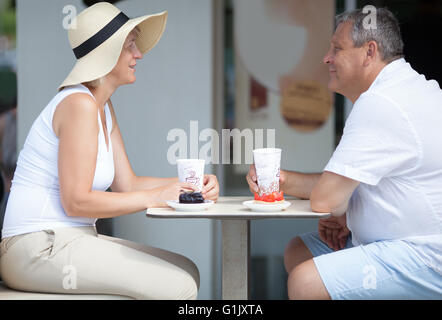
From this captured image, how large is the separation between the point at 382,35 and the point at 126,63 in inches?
44.8

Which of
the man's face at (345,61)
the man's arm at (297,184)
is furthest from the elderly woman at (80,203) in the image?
the man's face at (345,61)

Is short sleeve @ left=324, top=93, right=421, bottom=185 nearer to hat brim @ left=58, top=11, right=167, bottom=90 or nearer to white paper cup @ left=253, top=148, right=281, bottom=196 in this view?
white paper cup @ left=253, top=148, right=281, bottom=196

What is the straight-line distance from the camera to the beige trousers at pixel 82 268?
254 centimetres

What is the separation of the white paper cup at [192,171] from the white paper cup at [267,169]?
0.23m

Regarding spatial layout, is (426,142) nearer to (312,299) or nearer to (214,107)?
(312,299)

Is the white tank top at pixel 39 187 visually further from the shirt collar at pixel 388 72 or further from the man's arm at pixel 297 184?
the shirt collar at pixel 388 72

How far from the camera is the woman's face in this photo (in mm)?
2896

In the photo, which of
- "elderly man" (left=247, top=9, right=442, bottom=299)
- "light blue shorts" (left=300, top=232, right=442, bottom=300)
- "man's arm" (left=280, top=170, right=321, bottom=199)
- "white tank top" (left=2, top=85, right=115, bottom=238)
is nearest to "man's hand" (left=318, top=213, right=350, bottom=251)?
"man's arm" (left=280, top=170, right=321, bottom=199)

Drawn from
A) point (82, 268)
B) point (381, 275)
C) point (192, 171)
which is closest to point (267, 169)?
point (192, 171)

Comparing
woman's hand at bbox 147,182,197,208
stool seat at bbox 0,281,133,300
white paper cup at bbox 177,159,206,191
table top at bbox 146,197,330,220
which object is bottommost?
stool seat at bbox 0,281,133,300

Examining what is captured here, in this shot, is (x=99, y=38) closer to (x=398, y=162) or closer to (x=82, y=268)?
(x=82, y=268)

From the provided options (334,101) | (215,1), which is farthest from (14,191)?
(334,101)

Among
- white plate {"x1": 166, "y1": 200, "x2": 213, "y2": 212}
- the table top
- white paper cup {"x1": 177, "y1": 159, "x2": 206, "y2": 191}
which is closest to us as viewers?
the table top

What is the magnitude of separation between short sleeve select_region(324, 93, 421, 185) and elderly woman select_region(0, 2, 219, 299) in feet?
2.16
